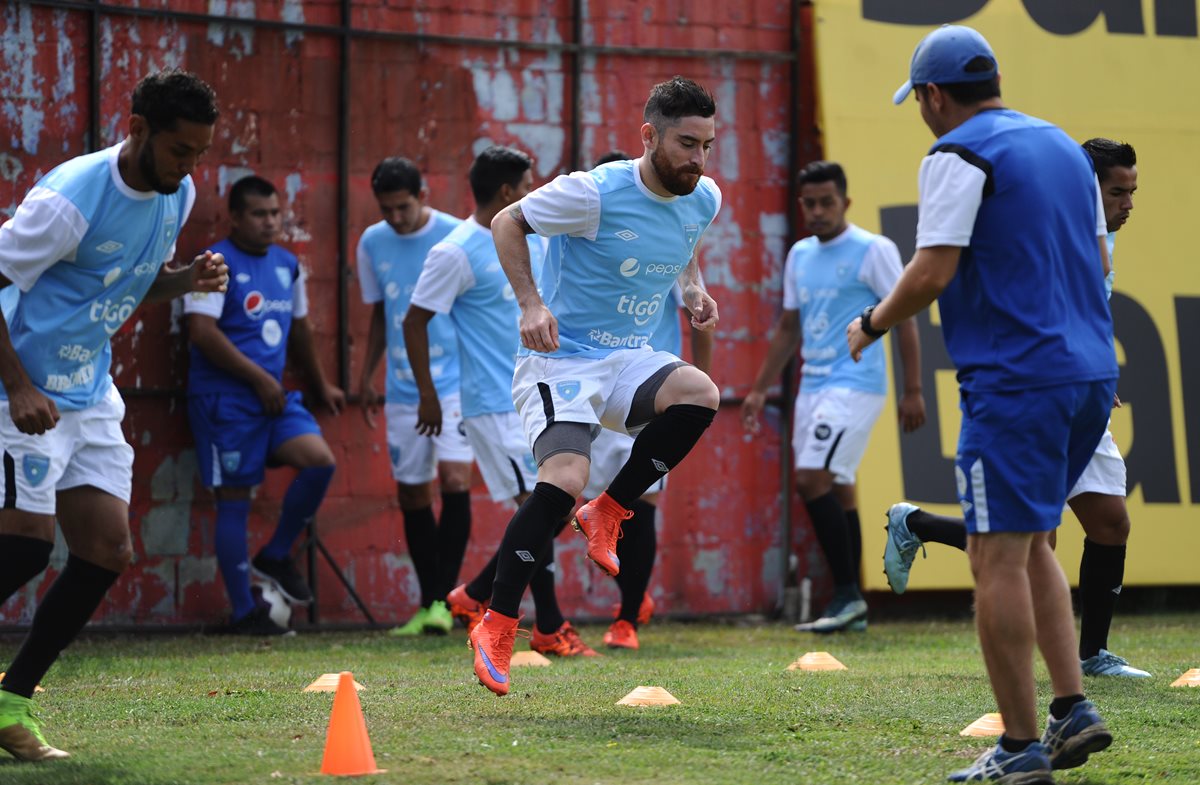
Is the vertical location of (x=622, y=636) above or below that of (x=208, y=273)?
below

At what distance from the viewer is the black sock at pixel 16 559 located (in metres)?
4.84

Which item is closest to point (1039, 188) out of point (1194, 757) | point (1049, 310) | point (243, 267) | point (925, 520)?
point (1049, 310)

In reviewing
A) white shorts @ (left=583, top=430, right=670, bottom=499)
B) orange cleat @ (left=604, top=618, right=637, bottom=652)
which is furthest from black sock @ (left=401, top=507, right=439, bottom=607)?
orange cleat @ (left=604, top=618, right=637, bottom=652)

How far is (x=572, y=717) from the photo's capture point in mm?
5148

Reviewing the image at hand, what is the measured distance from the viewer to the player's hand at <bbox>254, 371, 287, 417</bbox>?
28.2 feet

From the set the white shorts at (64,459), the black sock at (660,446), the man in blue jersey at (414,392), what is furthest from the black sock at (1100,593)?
the white shorts at (64,459)

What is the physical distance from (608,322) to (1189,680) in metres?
2.67

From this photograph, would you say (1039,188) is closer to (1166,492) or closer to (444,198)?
(444,198)

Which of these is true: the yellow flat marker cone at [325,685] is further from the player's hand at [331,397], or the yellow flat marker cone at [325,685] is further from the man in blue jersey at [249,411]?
the player's hand at [331,397]

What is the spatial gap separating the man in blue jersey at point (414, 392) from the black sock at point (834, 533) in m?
2.00

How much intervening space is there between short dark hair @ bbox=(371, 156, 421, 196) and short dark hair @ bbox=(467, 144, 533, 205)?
824 mm

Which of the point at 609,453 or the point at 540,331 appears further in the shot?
the point at 609,453

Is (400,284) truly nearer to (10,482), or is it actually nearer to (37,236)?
(37,236)

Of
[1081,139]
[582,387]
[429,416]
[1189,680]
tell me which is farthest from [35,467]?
[1081,139]
